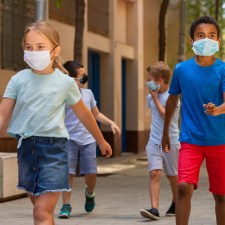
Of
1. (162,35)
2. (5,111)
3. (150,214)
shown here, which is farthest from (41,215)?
Answer: (162,35)

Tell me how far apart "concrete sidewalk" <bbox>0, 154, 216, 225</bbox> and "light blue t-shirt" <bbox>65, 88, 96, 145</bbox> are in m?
0.94

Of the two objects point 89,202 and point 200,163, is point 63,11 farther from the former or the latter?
point 200,163

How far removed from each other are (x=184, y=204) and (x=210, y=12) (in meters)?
30.8

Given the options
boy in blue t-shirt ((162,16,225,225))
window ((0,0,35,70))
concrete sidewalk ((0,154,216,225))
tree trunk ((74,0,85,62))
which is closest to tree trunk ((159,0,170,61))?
window ((0,0,35,70))

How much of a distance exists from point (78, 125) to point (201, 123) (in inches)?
129

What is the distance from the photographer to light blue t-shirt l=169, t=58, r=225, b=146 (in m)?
7.41

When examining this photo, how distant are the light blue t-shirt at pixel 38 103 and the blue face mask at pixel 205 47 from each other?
152cm

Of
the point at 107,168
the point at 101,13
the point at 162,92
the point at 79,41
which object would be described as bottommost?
the point at 107,168

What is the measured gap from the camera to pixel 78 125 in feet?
34.3

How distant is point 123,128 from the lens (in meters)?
29.9

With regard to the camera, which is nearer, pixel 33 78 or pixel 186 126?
pixel 33 78

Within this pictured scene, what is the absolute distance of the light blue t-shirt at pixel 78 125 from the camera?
34.3ft

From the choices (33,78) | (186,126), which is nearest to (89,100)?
(186,126)

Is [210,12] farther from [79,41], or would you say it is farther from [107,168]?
[79,41]
